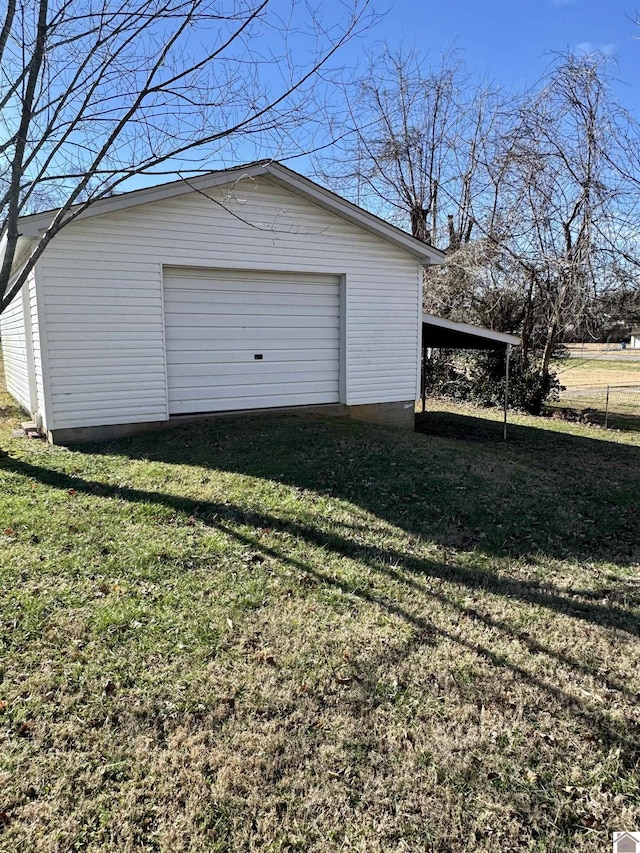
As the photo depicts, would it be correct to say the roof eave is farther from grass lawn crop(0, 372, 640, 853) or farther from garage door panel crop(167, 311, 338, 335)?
grass lawn crop(0, 372, 640, 853)

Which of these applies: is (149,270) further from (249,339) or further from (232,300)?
(249,339)

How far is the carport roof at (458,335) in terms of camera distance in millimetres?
9805

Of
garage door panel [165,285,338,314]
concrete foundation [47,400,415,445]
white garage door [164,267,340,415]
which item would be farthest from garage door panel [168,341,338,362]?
concrete foundation [47,400,415,445]

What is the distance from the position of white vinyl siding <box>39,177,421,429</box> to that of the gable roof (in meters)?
0.16

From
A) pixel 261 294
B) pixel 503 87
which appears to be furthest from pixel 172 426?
pixel 503 87

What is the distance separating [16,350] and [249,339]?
5676 mm

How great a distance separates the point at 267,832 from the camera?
2.10 meters

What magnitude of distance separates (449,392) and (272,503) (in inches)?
478

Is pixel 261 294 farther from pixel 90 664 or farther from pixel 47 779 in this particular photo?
pixel 47 779

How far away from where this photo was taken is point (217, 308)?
28.7 feet

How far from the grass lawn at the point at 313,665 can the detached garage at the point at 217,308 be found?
2.24 meters

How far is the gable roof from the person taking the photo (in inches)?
271

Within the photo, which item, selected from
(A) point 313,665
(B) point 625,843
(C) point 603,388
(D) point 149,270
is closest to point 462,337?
(D) point 149,270

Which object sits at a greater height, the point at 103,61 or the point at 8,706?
the point at 103,61
